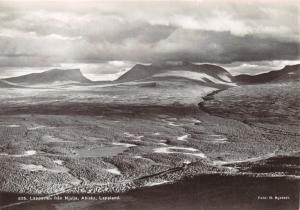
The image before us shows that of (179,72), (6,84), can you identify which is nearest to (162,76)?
(179,72)

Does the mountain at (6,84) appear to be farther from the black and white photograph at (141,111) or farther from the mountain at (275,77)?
A: the mountain at (275,77)

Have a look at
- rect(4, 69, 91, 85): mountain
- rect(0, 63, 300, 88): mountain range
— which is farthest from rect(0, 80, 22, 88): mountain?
rect(4, 69, 91, 85): mountain

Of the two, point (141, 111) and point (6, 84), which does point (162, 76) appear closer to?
point (141, 111)

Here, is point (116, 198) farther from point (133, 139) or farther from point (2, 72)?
point (2, 72)

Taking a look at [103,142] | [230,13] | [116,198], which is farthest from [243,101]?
[116,198]

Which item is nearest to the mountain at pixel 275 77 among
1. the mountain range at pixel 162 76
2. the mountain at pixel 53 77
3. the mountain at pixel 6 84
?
the mountain range at pixel 162 76
